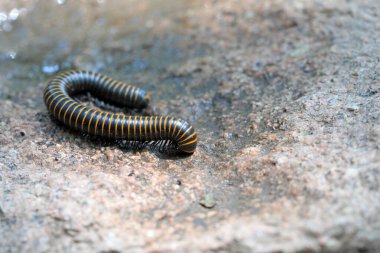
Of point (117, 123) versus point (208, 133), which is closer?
point (117, 123)

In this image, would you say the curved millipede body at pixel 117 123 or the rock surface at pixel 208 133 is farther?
the curved millipede body at pixel 117 123

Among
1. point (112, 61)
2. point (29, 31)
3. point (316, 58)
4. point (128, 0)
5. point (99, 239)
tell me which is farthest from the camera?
point (128, 0)

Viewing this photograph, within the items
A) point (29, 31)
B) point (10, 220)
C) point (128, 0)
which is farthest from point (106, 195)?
point (128, 0)

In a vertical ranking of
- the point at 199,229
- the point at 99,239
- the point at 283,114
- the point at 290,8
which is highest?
the point at 290,8

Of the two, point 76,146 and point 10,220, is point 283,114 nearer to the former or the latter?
point 76,146

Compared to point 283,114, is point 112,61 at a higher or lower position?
lower

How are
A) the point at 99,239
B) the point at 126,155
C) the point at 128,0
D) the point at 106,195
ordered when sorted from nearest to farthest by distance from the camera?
the point at 99,239, the point at 106,195, the point at 126,155, the point at 128,0

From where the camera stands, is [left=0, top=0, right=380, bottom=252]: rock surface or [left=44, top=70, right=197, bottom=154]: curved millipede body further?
[left=44, top=70, right=197, bottom=154]: curved millipede body

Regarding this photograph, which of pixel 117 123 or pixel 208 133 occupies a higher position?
pixel 208 133
